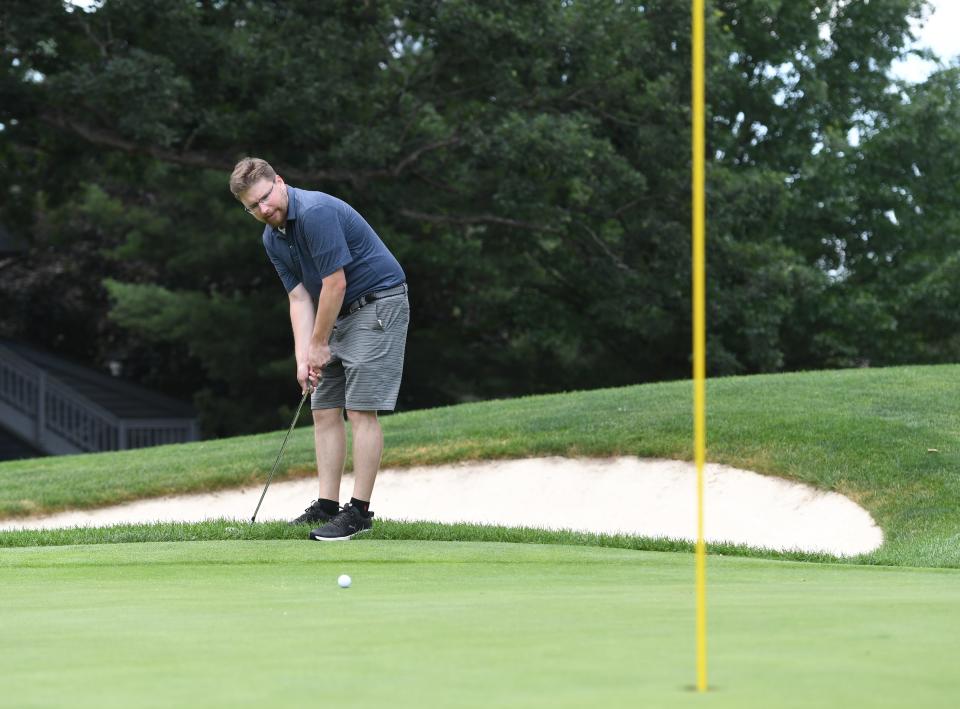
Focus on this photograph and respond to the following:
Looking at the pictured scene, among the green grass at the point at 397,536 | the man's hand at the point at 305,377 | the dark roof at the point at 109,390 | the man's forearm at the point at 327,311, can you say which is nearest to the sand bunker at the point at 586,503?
the green grass at the point at 397,536

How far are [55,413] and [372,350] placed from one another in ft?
63.8

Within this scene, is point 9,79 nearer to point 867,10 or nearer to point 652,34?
Answer: point 652,34

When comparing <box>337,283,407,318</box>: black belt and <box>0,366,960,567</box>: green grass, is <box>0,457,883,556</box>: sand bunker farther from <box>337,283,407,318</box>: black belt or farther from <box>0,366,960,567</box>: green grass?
<box>337,283,407,318</box>: black belt

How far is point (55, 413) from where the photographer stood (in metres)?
25.7

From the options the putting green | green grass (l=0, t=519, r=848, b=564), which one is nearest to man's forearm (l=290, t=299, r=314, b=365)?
green grass (l=0, t=519, r=848, b=564)

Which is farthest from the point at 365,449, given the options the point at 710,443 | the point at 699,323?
the point at 710,443

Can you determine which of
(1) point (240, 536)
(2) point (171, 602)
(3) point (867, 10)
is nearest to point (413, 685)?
(2) point (171, 602)

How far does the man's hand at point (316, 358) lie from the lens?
24.8ft

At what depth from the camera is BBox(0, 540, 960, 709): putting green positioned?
2957 mm

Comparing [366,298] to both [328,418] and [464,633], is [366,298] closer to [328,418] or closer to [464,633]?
[328,418]

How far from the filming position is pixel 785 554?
25.4 feet

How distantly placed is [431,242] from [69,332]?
10460mm

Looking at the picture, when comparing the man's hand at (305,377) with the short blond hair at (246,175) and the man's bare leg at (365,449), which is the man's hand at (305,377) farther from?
the short blond hair at (246,175)

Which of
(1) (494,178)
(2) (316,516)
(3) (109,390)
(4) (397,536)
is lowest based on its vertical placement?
(4) (397,536)
